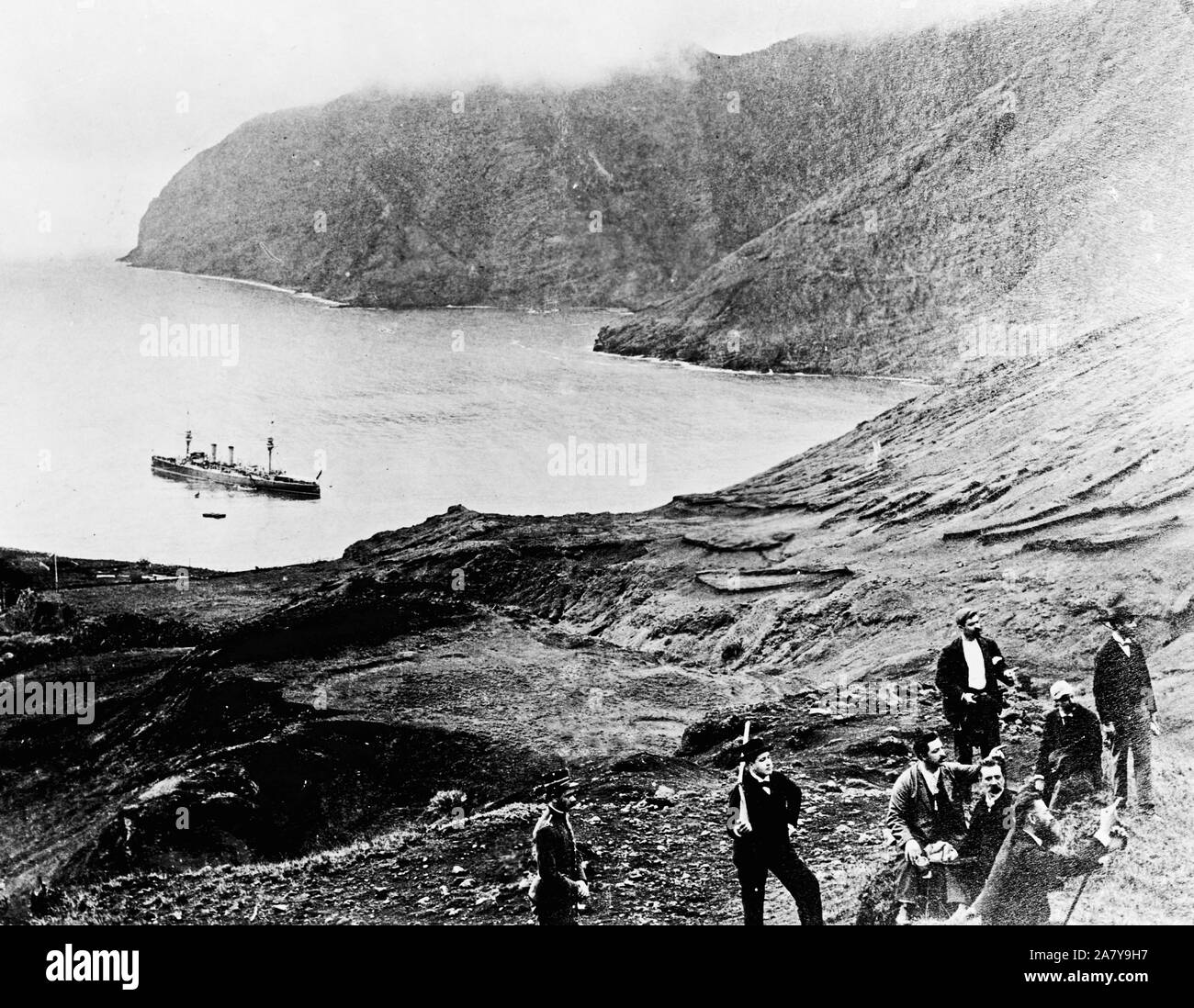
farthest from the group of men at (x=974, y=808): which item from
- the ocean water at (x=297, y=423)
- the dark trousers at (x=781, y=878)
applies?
the ocean water at (x=297, y=423)

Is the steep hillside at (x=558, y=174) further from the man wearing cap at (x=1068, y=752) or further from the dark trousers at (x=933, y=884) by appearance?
the dark trousers at (x=933, y=884)

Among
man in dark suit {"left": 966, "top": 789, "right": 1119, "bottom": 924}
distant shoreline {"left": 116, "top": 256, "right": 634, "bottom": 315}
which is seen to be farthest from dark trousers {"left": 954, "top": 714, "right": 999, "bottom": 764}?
distant shoreline {"left": 116, "top": 256, "right": 634, "bottom": 315}

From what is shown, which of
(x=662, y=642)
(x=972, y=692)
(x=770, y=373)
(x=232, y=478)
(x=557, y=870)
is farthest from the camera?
(x=770, y=373)

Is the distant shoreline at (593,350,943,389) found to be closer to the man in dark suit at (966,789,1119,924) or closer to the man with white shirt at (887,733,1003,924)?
the man with white shirt at (887,733,1003,924)

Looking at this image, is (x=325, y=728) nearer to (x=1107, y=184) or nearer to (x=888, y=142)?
(x=888, y=142)

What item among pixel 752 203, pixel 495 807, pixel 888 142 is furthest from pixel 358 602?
pixel 888 142

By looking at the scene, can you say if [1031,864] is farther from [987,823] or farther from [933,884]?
[933,884]

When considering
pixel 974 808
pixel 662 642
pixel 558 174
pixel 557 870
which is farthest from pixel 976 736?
pixel 558 174
